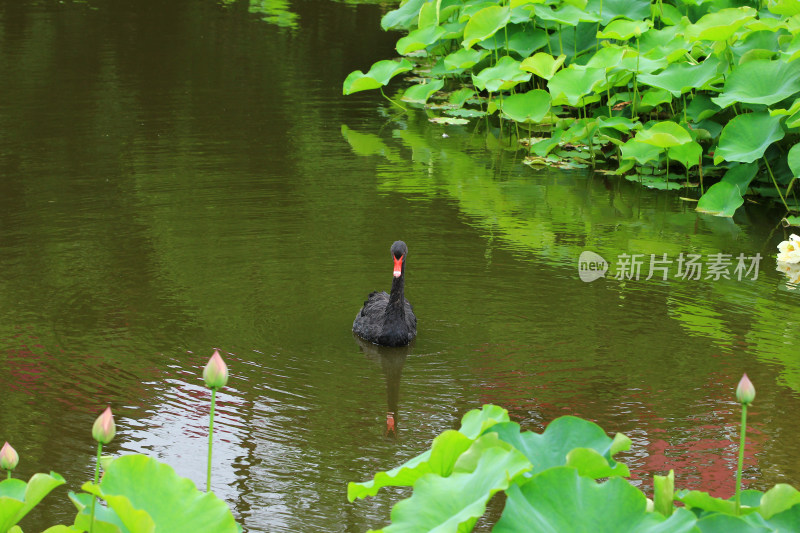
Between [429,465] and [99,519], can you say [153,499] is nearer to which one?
[99,519]

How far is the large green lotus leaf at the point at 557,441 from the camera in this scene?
8.14 ft

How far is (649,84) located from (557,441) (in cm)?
565

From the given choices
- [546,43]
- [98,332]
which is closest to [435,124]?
[546,43]

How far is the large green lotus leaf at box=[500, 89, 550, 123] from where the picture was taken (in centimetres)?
868

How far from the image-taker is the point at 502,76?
29.3 ft

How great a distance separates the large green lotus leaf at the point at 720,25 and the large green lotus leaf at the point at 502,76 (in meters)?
1.61

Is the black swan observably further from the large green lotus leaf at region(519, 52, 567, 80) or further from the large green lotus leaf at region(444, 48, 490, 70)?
the large green lotus leaf at region(444, 48, 490, 70)

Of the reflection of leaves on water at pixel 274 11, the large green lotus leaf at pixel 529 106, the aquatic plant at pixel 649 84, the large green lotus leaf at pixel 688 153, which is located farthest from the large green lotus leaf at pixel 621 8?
the reflection of leaves on water at pixel 274 11

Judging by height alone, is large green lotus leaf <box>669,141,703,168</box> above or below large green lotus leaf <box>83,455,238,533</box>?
above

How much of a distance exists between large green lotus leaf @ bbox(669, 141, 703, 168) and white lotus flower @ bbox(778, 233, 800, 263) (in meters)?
1.31

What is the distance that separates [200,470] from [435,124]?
6.54m

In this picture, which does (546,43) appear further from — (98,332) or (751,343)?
(98,332)

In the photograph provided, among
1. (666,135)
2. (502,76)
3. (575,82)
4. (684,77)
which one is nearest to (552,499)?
(666,135)

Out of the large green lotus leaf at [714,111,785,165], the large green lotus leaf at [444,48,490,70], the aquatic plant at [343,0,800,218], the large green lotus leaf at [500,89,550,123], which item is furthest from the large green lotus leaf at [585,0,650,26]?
the large green lotus leaf at [714,111,785,165]
